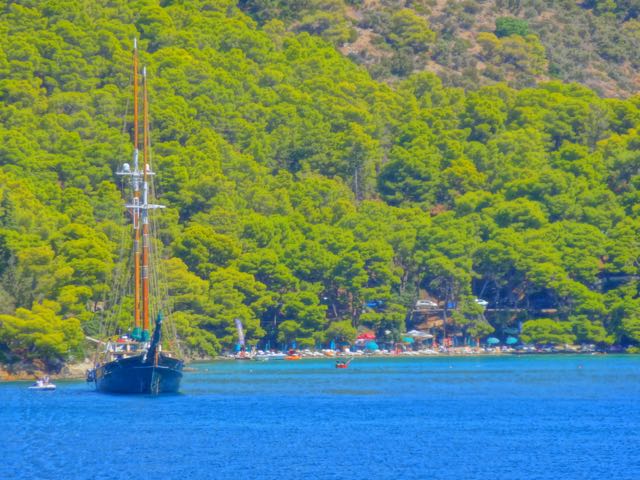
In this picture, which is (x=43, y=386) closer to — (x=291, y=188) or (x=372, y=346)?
(x=372, y=346)

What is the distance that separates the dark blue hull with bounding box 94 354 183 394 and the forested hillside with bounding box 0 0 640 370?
11.2 meters

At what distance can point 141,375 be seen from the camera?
2741 inches

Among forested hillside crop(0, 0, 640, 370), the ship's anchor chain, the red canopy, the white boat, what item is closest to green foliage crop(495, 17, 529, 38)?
forested hillside crop(0, 0, 640, 370)

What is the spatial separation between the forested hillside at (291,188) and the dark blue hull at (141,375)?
11241 mm

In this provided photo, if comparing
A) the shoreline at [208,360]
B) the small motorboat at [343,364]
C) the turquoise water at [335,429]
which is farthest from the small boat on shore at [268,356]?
the turquoise water at [335,429]

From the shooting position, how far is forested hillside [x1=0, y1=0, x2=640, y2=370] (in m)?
105

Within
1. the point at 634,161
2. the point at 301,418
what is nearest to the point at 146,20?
the point at 634,161

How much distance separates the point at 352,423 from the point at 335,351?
54921 mm

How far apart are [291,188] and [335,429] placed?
248ft

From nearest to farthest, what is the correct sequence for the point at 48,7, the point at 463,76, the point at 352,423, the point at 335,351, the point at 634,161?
the point at 352,423, the point at 335,351, the point at 634,161, the point at 48,7, the point at 463,76

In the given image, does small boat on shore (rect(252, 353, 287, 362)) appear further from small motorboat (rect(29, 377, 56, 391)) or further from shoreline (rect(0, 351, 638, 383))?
small motorboat (rect(29, 377, 56, 391))

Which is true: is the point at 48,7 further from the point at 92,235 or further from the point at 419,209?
the point at 92,235

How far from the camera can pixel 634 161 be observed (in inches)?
5369

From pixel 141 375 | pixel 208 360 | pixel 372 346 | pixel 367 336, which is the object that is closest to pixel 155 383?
pixel 141 375
